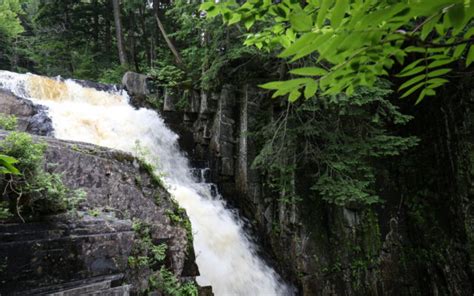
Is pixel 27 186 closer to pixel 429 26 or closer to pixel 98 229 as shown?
pixel 98 229

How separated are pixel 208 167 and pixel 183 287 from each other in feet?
17.9

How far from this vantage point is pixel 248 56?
7.80 metres

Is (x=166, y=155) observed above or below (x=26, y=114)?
below

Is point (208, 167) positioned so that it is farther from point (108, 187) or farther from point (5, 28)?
point (5, 28)

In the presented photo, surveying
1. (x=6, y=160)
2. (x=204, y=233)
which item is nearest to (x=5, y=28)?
(x=204, y=233)

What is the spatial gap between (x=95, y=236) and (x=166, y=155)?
21.4 feet

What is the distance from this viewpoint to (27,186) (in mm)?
2008

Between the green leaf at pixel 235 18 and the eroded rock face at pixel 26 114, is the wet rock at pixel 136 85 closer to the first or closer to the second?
the eroded rock face at pixel 26 114

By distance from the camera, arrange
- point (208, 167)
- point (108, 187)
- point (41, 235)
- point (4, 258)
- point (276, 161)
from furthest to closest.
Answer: point (208, 167) → point (276, 161) → point (108, 187) → point (41, 235) → point (4, 258)

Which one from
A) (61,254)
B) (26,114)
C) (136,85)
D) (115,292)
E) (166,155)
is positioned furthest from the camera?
(136,85)

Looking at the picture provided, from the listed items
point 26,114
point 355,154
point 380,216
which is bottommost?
point 380,216

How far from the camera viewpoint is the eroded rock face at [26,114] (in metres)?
7.01

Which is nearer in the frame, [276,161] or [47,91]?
[276,161]

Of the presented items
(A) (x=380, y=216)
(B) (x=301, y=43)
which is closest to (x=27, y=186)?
(B) (x=301, y=43)
